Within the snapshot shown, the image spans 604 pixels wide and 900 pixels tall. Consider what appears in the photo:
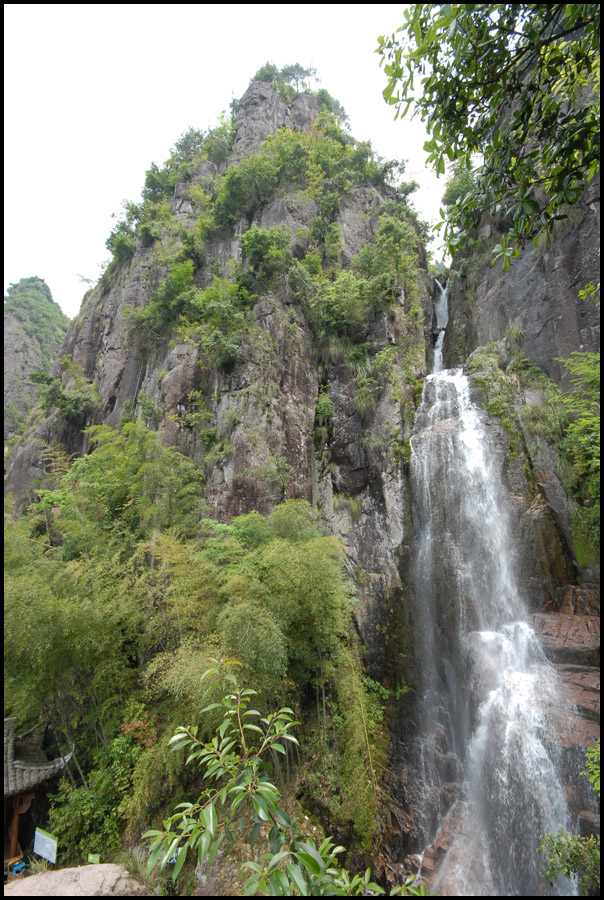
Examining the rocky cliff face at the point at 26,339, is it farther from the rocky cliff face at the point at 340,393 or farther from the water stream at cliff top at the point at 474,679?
the water stream at cliff top at the point at 474,679

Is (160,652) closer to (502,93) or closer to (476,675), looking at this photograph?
(476,675)

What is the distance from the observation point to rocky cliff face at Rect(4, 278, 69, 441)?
2278 centimetres

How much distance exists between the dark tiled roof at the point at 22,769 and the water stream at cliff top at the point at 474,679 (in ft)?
22.1

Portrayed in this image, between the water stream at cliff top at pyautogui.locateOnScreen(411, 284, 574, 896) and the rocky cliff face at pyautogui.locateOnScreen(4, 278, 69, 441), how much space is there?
23257mm

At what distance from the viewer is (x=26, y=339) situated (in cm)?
2717

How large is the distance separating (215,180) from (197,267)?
703 centimetres

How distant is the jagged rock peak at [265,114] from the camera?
19.7 metres

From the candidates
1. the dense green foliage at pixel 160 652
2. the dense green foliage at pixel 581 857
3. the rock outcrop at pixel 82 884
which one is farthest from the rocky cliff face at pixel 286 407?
the rock outcrop at pixel 82 884

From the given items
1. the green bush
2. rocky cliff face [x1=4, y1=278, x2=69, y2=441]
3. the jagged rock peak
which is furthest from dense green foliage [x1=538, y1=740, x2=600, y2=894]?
rocky cliff face [x1=4, y1=278, x2=69, y2=441]

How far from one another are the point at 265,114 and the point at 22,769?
28257 millimetres

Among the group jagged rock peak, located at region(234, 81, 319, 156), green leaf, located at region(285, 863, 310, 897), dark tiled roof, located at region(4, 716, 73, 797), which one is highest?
jagged rock peak, located at region(234, 81, 319, 156)

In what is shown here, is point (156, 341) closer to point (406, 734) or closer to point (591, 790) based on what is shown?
point (406, 734)

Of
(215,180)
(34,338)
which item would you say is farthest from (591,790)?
(34,338)

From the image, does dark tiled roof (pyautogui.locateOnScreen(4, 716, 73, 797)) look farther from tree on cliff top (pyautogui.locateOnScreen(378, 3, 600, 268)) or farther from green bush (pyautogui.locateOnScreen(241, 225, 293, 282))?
green bush (pyautogui.locateOnScreen(241, 225, 293, 282))
